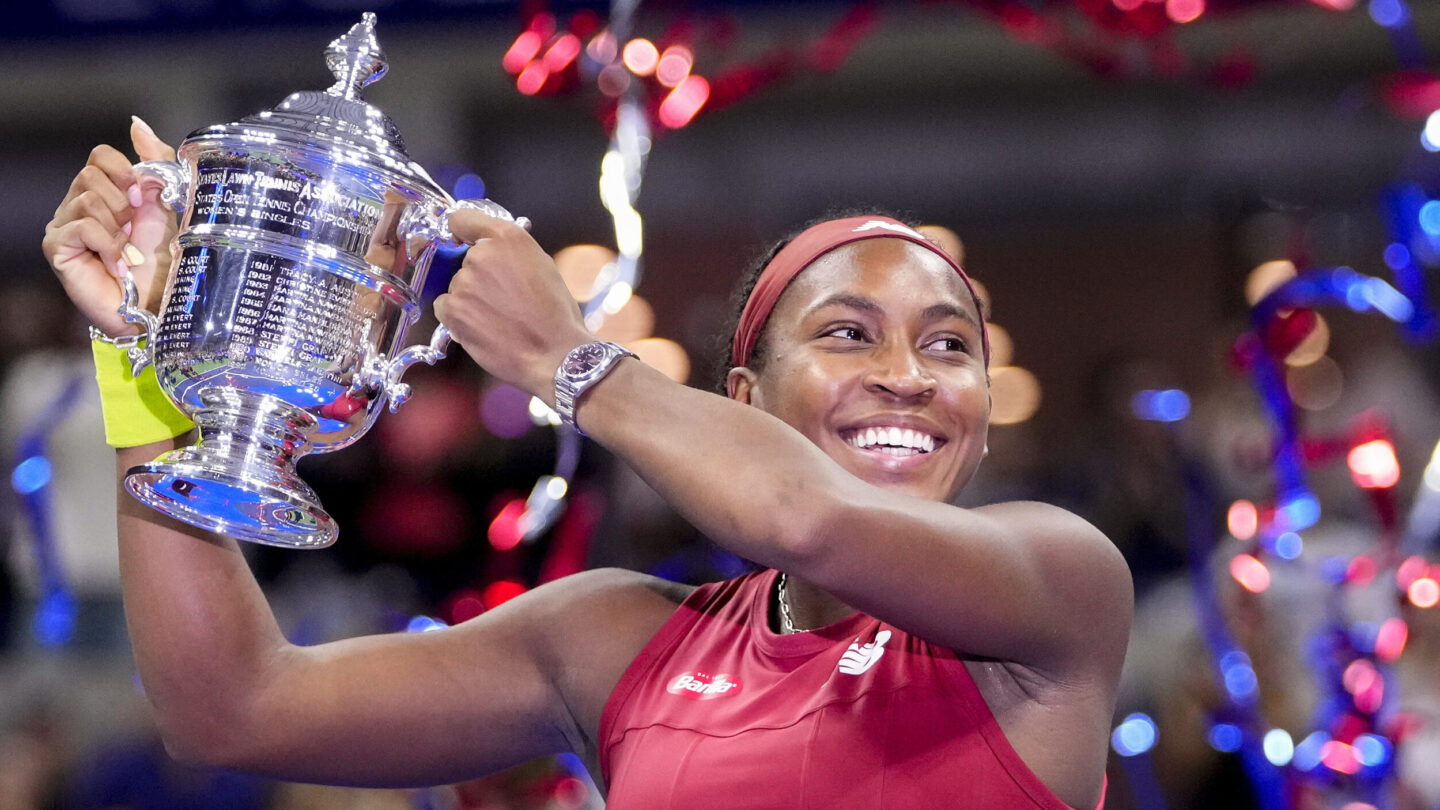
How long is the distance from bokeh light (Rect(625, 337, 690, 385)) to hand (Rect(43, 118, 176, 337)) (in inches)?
98.2

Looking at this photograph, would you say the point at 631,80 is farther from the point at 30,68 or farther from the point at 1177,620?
the point at 30,68

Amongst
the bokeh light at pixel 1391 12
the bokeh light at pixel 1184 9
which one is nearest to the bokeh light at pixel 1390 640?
the bokeh light at pixel 1391 12

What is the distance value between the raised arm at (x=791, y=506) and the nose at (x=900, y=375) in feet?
0.78

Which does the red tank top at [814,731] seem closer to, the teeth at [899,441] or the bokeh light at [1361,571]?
the teeth at [899,441]

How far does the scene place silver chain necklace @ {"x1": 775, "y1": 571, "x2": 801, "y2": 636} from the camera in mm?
1667

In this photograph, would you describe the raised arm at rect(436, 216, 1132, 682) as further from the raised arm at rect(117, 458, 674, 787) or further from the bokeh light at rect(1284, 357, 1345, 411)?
the bokeh light at rect(1284, 357, 1345, 411)

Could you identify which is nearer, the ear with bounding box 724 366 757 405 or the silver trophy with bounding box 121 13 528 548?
the silver trophy with bounding box 121 13 528 548

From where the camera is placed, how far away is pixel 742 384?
178cm

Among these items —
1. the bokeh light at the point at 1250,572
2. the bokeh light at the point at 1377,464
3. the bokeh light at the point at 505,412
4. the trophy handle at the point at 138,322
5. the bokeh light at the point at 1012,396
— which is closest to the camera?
the trophy handle at the point at 138,322

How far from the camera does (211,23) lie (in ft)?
14.4

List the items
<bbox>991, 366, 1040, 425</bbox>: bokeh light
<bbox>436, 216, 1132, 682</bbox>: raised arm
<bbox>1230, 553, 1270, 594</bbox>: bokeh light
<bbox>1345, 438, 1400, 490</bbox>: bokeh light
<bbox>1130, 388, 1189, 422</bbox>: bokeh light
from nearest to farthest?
<bbox>436, 216, 1132, 682</bbox>: raised arm < <bbox>1345, 438, 1400, 490</bbox>: bokeh light < <bbox>1230, 553, 1270, 594</bbox>: bokeh light < <bbox>1130, 388, 1189, 422</bbox>: bokeh light < <bbox>991, 366, 1040, 425</bbox>: bokeh light

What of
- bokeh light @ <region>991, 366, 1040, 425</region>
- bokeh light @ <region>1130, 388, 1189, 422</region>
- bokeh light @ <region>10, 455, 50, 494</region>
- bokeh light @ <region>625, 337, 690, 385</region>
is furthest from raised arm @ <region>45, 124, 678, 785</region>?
bokeh light @ <region>991, 366, 1040, 425</region>

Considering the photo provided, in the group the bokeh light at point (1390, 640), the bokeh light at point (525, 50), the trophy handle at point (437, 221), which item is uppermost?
the bokeh light at point (525, 50)

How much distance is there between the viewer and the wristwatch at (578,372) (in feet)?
3.97
